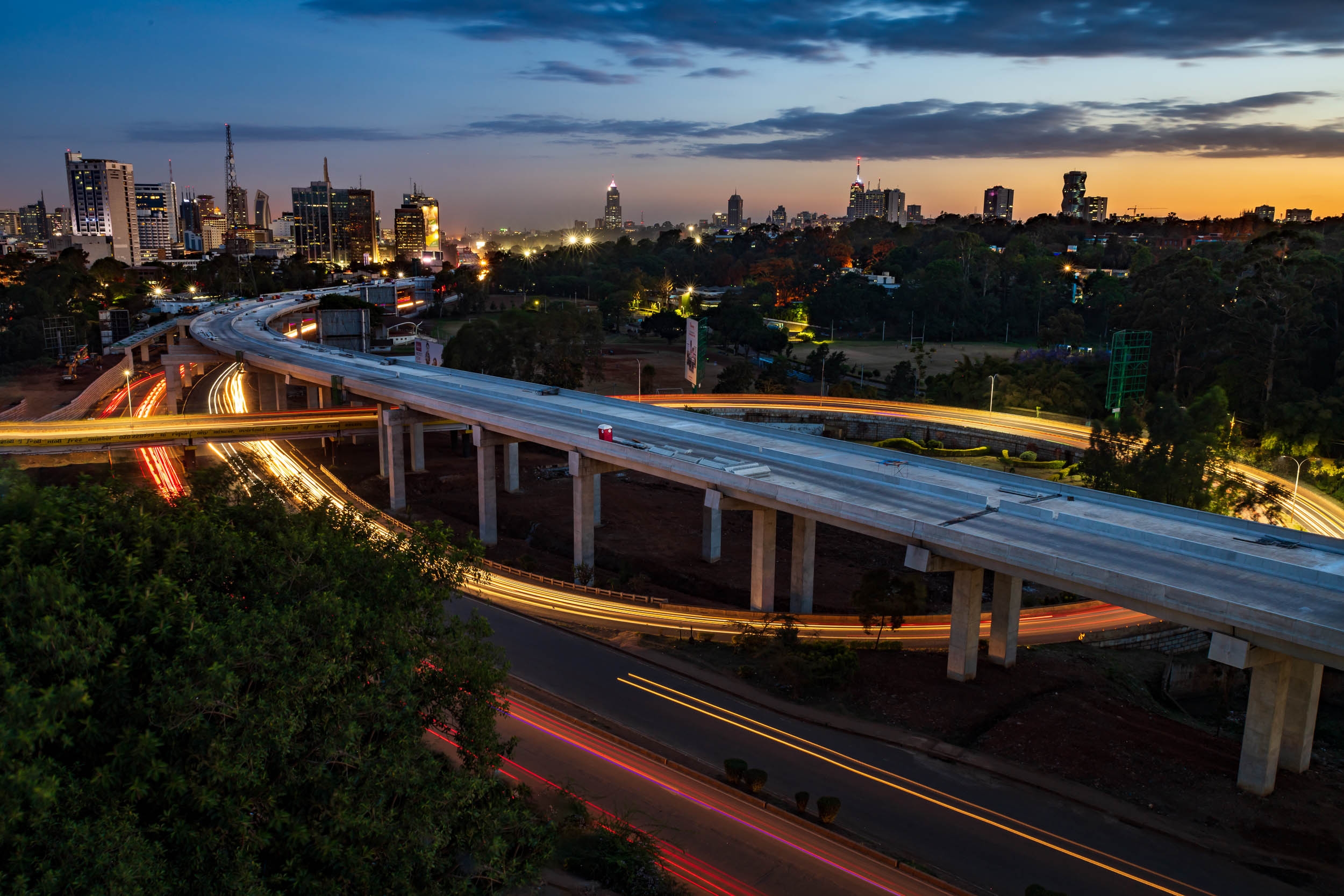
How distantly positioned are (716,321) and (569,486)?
74.3 metres

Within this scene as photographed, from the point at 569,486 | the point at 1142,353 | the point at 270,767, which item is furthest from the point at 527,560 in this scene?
the point at 1142,353

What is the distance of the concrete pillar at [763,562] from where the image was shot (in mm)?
40375

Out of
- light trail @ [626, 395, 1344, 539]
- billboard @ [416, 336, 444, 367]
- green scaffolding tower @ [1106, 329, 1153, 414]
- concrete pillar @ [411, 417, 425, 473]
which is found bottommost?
concrete pillar @ [411, 417, 425, 473]

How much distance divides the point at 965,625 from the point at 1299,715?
9.67 metres

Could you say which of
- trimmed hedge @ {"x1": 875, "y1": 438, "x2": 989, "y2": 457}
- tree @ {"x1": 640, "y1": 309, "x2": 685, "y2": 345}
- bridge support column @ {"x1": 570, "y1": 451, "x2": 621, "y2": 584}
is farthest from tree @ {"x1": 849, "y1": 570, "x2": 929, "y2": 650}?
tree @ {"x1": 640, "y1": 309, "x2": 685, "y2": 345}

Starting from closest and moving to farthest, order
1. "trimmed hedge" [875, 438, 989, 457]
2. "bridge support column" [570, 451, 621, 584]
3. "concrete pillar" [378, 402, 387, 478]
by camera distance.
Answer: "bridge support column" [570, 451, 621, 584]
"concrete pillar" [378, 402, 387, 478]
"trimmed hedge" [875, 438, 989, 457]

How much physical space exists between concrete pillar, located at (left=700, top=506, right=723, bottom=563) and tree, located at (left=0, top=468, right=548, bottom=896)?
29.6 m

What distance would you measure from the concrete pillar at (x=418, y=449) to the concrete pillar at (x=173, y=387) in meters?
29.8

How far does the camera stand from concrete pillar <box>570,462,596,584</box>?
47.2 meters

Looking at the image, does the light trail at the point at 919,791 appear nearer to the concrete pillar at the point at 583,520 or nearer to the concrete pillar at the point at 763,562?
the concrete pillar at the point at 763,562

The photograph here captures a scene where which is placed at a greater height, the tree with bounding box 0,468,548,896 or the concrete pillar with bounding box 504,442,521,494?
the tree with bounding box 0,468,548,896

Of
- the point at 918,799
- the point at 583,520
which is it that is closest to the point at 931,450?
the point at 583,520

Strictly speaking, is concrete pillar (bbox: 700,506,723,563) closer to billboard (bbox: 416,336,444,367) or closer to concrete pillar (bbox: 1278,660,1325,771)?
concrete pillar (bbox: 1278,660,1325,771)

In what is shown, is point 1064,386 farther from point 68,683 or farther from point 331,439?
point 68,683
